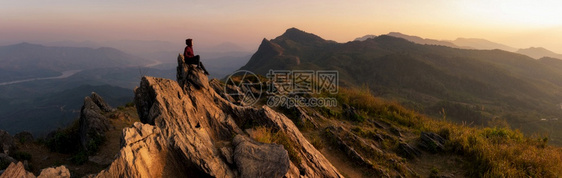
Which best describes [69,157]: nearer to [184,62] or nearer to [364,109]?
[184,62]

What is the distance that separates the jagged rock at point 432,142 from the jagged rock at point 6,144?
22.1 m

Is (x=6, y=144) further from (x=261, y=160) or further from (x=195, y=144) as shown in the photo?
Answer: (x=261, y=160)

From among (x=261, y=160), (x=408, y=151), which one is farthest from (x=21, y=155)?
(x=408, y=151)

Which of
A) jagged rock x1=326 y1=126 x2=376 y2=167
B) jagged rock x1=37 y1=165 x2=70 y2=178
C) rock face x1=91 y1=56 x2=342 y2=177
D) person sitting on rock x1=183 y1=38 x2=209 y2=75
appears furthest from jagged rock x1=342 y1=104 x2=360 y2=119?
jagged rock x1=37 y1=165 x2=70 y2=178

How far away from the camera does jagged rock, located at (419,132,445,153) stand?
13107mm

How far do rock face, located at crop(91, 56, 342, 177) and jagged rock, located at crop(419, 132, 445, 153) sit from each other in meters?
7.74

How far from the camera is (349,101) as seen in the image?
21.3 m

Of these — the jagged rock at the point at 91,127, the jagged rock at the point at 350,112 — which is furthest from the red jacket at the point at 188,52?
the jagged rock at the point at 350,112

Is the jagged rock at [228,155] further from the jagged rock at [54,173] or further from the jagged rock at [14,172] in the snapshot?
the jagged rock at [14,172]

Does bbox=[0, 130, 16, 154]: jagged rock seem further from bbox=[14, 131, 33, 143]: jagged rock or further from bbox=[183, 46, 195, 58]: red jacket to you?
bbox=[183, 46, 195, 58]: red jacket

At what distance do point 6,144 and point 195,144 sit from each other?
1220 centimetres

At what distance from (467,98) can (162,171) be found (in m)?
122

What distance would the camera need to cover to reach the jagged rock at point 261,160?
6.84m

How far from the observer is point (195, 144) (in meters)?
7.28
